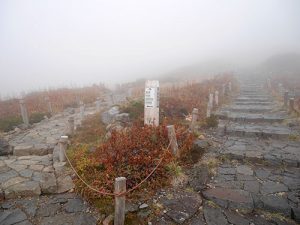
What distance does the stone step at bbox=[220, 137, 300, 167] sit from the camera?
7.00 metres

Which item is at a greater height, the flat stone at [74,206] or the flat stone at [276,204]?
the flat stone at [276,204]

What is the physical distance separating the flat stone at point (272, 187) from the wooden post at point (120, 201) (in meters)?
3.36

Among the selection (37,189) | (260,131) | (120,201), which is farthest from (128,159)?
(260,131)

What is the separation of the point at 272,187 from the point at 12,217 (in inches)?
228

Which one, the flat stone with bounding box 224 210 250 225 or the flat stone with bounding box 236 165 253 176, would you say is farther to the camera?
the flat stone with bounding box 236 165 253 176

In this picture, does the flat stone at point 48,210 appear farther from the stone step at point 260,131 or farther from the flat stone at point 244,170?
the stone step at point 260,131

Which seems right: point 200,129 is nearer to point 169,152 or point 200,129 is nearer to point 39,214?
point 169,152

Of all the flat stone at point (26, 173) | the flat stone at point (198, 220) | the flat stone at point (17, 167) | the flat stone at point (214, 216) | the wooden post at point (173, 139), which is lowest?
the flat stone at point (198, 220)

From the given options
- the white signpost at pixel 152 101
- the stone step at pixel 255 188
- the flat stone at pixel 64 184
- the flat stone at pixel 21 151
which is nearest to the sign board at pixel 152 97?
the white signpost at pixel 152 101

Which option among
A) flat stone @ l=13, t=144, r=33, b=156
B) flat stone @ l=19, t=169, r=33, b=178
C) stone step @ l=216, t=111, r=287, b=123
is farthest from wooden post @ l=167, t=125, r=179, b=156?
stone step @ l=216, t=111, r=287, b=123

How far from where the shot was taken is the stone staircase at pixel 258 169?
17.1ft

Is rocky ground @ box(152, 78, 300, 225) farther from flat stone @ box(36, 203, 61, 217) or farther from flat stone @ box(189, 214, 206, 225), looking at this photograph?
flat stone @ box(36, 203, 61, 217)

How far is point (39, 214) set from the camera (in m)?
4.97

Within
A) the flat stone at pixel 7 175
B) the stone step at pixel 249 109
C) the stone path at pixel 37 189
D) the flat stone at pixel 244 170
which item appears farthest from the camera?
the stone step at pixel 249 109
